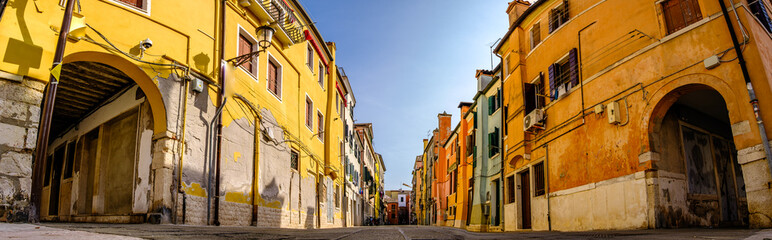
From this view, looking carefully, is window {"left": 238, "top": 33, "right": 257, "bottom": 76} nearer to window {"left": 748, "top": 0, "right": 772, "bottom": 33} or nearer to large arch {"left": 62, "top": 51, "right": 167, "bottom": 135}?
large arch {"left": 62, "top": 51, "right": 167, "bottom": 135}

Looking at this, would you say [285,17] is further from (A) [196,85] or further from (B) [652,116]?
(B) [652,116]

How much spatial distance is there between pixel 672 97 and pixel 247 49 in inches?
425

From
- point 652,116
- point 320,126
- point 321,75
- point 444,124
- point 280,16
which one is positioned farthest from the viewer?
point 444,124

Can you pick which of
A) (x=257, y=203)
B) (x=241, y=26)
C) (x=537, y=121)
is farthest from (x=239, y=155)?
(x=537, y=121)


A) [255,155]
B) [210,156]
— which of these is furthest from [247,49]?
[210,156]

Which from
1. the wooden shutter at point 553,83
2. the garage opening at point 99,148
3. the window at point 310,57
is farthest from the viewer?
the window at point 310,57

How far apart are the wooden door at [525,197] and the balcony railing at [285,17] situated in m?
9.36

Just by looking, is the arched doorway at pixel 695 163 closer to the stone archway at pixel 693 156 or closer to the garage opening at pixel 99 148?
the stone archway at pixel 693 156

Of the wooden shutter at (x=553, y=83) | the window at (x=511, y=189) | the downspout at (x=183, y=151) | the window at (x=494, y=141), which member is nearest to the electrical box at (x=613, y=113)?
the wooden shutter at (x=553, y=83)

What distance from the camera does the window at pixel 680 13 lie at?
9.80m

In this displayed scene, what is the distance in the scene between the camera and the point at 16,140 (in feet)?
23.6

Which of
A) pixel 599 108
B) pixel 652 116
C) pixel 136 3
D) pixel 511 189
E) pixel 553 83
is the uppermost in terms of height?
pixel 136 3

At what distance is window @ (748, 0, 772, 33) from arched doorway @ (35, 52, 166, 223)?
11980 millimetres

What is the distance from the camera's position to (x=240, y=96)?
1248 centimetres
